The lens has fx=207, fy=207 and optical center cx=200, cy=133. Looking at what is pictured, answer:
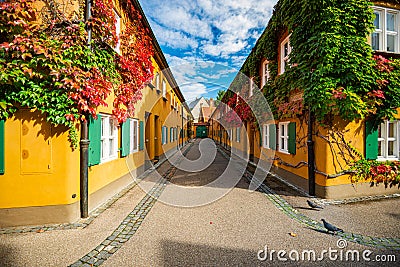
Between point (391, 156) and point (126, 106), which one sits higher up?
point (126, 106)

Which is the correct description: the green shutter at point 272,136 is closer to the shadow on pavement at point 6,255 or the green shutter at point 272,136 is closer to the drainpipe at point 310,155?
the drainpipe at point 310,155

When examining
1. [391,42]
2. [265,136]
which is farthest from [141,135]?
[391,42]

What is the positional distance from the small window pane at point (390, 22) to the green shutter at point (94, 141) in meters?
8.96

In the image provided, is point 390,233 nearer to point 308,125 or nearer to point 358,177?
point 358,177

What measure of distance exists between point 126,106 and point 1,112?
10.8 feet

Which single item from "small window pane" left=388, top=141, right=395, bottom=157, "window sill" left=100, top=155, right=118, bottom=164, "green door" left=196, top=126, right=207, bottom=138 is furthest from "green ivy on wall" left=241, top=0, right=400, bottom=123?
"green door" left=196, top=126, right=207, bottom=138

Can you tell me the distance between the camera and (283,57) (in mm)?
A: 8211

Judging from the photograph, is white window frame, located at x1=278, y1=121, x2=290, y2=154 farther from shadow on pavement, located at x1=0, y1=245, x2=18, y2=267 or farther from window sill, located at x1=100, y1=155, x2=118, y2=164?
shadow on pavement, located at x1=0, y1=245, x2=18, y2=267

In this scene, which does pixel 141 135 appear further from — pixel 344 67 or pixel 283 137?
pixel 344 67

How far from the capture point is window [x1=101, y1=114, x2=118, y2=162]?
229 inches

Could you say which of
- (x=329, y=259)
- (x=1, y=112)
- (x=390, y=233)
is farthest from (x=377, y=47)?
(x=1, y=112)

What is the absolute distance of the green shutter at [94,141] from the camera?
480 centimetres

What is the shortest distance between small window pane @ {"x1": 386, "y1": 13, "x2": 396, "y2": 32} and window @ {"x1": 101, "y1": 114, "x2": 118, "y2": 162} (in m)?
8.92

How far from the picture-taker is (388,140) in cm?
627
